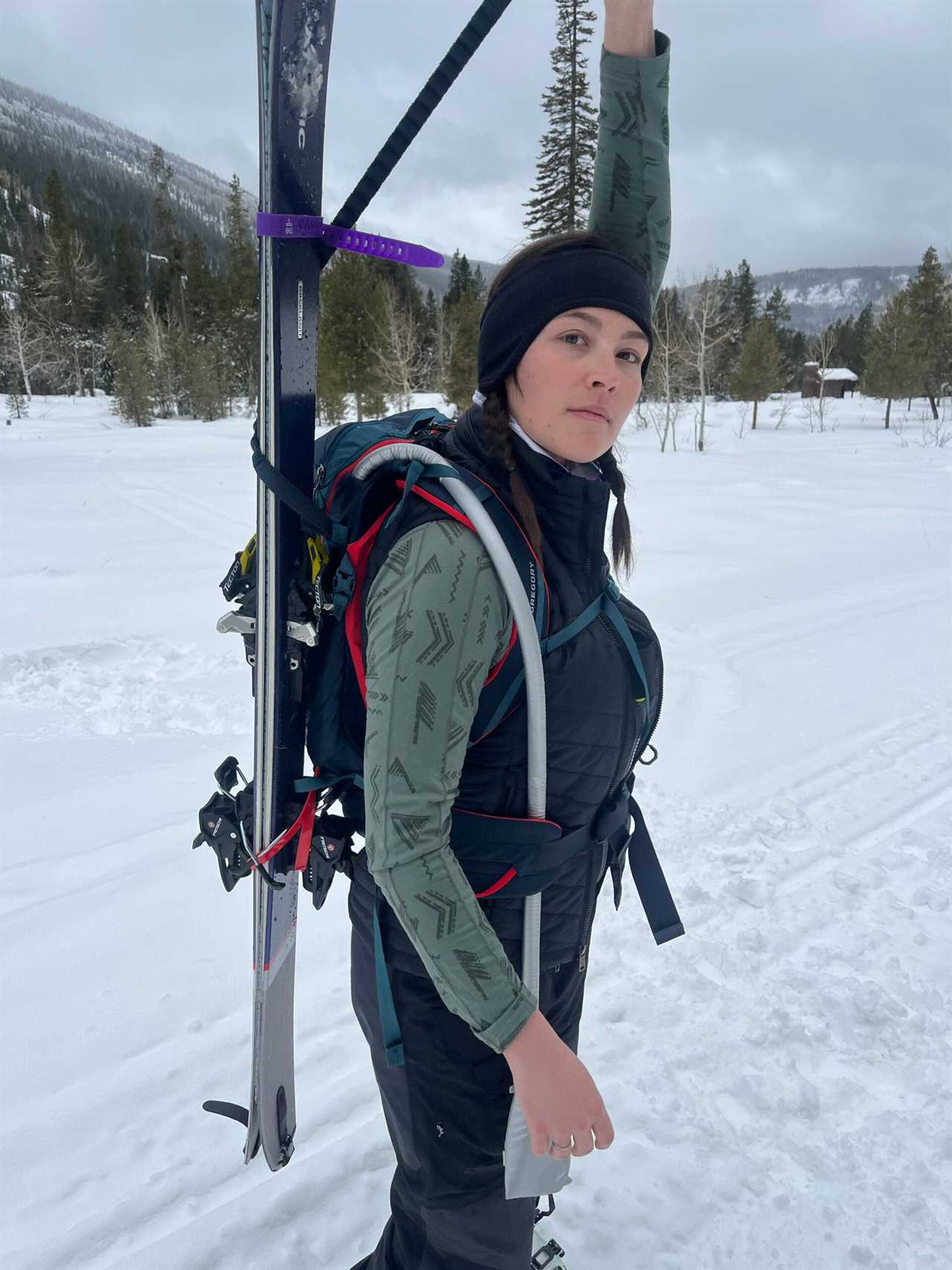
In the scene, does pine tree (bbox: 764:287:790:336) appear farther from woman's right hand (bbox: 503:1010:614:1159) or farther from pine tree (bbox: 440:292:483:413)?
woman's right hand (bbox: 503:1010:614:1159)

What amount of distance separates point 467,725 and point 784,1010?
227 centimetres

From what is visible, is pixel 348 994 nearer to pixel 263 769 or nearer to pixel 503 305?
pixel 263 769

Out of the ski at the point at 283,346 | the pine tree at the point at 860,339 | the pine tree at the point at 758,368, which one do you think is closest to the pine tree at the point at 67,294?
the pine tree at the point at 758,368

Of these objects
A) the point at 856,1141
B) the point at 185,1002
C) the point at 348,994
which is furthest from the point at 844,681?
the point at 185,1002

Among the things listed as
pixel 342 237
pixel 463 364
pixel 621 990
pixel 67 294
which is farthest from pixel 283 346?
pixel 67 294

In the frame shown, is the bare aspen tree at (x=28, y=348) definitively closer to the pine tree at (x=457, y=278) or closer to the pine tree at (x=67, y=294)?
the pine tree at (x=67, y=294)

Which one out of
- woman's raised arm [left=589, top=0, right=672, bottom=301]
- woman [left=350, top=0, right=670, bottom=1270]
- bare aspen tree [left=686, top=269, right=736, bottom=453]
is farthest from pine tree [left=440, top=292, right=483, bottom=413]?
woman [left=350, top=0, right=670, bottom=1270]

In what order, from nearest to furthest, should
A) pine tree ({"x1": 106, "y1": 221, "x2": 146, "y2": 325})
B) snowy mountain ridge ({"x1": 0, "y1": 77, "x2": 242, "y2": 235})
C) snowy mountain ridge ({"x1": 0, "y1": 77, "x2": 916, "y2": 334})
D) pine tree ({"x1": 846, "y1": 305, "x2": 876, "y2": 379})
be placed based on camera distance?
pine tree ({"x1": 106, "y1": 221, "x2": 146, "y2": 325}) → pine tree ({"x1": 846, "y1": 305, "x2": 876, "y2": 379}) → snowy mountain ridge ({"x1": 0, "y1": 77, "x2": 916, "y2": 334}) → snowy mountain ridge ({"x1": 0, "y1": 77, "x2": 242, "y2": 235})

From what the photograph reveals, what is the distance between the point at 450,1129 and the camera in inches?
50.2

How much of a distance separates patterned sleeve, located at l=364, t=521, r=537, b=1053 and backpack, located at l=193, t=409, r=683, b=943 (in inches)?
4.4

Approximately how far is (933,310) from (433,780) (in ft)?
150

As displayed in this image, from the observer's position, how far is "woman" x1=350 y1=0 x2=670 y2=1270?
0.98 m

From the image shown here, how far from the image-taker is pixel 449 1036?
127cm

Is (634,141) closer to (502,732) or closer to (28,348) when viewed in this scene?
(502,732)
